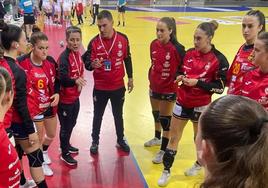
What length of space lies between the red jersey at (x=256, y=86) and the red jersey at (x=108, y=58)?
1667 mm

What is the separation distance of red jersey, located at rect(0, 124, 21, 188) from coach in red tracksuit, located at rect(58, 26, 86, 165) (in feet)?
5.95

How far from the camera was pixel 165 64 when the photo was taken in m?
3.98

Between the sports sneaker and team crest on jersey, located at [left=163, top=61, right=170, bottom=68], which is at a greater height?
team crest on jersey, located at [left=163, top=61, right=170, bottom=68]

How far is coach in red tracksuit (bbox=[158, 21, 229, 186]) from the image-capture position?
3359 mm

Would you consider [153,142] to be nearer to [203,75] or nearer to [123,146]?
[123,146]

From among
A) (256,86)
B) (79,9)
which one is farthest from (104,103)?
(79,9)

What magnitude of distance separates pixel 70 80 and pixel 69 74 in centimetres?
8

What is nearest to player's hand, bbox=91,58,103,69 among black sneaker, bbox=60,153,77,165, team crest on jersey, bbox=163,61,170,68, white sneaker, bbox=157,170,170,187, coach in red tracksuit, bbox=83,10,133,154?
coach in red tracksuit, bbox=83,10,133,154

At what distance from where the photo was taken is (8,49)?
286 cm

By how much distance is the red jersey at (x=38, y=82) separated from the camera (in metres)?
3.37

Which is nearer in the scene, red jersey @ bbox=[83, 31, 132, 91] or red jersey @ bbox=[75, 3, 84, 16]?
red jersey @ bbox=[83, 31, 132, 91]

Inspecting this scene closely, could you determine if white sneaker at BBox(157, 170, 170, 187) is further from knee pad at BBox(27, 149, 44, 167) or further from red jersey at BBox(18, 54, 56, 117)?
red jersey at BBox(18, 54, 56, 117)

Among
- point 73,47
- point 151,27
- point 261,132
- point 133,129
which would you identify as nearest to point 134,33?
point 151,27

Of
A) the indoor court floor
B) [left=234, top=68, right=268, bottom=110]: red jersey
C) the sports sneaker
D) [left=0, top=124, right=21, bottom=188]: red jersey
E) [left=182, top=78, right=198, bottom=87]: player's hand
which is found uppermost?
[left=234, top=68, right=268, bottom=110]: red jersey
